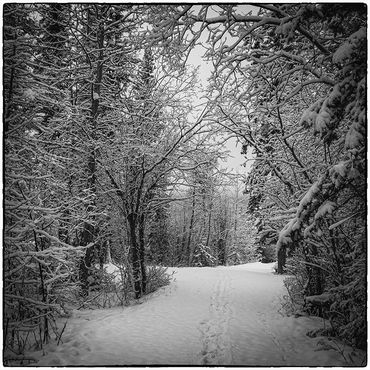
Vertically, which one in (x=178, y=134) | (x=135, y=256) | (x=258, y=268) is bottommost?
(x=258, y=268)

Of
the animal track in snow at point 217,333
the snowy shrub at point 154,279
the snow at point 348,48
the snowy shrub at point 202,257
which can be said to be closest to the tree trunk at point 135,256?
the snowy shrub at point 154,279

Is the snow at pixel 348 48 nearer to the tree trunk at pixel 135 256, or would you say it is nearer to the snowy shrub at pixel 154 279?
the tree trunk at pixel 135 256

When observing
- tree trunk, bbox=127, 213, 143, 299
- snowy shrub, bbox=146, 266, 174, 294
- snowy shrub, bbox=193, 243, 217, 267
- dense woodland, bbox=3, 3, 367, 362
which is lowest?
snowy shrub, bbox=193, 243, 217, 267

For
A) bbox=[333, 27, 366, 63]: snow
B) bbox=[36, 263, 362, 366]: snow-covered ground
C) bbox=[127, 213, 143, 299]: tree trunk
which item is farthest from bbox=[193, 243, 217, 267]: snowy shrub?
bbox=[333, 27, 366, 63]: snow

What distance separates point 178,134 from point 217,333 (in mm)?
5217

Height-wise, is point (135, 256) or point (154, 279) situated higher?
point (135, 256)

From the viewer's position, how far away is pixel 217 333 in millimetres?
5098

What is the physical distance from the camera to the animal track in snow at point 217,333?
4.05 meters

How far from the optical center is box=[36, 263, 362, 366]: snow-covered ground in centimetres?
387

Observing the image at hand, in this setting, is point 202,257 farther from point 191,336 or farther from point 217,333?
point 191,336

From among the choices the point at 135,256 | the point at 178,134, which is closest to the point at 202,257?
the point at 135,256

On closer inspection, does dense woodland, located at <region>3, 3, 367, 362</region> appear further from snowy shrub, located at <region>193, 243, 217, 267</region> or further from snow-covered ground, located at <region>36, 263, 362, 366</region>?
snowy shrub, located at <region>193, 243, 217, 267</region>

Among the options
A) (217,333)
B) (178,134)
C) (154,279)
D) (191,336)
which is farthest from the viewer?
(154,279)

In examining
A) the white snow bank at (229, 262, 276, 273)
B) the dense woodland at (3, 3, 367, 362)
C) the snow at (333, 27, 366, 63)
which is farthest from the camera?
the white snow bank at (229, 262, 276, 273)
